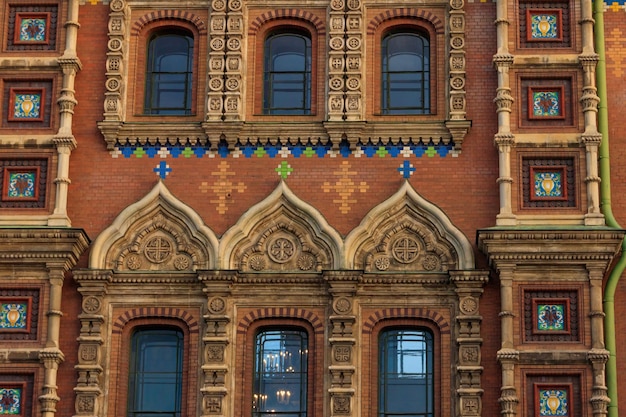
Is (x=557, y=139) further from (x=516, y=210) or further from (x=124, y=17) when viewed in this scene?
(x=124, y=17)

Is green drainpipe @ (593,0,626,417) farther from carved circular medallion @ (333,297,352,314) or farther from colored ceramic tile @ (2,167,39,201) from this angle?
colored ceramic tile @ (2,167,39,201)

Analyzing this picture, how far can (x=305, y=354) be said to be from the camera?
→ 27.4m

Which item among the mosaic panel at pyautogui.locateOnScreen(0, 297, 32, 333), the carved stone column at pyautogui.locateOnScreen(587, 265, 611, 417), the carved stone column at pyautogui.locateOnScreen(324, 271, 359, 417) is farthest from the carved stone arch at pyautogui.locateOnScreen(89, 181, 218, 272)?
the carved stone column at pyautogui.locateOnScreen(587, 265, 611, 417)

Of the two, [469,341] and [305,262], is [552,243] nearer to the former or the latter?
[469,341]

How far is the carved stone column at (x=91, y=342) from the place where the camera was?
26859 millimetres

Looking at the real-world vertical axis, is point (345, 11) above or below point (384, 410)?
above

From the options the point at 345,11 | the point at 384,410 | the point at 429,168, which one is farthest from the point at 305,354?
the point at 345,11

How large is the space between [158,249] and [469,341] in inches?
190

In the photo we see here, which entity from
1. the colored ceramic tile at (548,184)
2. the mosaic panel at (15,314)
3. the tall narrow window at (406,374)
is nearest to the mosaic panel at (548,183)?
the colored ceramic tile at (548,184)

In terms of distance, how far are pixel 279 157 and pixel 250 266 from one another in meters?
1.79

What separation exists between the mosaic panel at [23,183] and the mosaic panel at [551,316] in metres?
7.35

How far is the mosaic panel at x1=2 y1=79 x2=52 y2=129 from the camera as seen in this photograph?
28578 mm

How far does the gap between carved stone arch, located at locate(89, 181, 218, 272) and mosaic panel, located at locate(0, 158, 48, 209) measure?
1.18 meters

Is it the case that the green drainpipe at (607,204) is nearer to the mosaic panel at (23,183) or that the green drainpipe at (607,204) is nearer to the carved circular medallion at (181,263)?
the carved circular medallion at (181,263)
